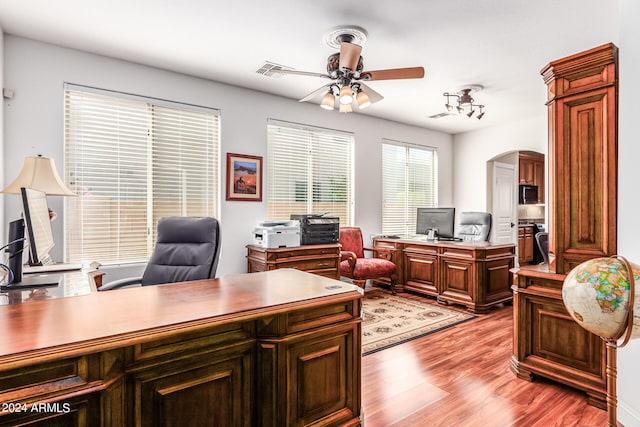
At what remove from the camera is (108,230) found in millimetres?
3482

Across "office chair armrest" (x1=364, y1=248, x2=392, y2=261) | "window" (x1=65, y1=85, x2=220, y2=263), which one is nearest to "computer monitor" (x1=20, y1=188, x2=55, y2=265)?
"window" (x1=65, y1=85, x2=220, y2=263)

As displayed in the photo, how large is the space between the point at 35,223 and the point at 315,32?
2.46m

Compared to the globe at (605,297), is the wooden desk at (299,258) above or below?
below

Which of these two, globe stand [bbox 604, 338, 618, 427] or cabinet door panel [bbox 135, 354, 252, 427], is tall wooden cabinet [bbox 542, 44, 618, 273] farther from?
cabinet door panel [bbox 135, 354, 252, 427]

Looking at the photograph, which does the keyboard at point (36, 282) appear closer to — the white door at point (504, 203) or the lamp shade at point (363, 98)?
the lamp shade at point (363, 98)

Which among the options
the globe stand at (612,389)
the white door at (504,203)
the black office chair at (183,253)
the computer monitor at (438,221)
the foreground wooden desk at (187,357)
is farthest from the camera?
the white door at (504,203)

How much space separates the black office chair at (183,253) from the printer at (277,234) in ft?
4.20

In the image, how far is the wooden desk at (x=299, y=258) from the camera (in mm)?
3930

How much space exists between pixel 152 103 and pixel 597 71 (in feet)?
Answer: 13.0

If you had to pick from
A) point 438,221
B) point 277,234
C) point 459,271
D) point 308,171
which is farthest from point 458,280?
point 308,171

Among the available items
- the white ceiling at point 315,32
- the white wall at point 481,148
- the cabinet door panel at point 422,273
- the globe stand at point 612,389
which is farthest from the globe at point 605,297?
the white wall at point 481,148

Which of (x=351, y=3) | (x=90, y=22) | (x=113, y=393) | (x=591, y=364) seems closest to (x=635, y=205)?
(x=591, y=364)

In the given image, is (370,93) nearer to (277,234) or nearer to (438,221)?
(277,234)

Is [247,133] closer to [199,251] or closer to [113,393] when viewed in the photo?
[199,251]
